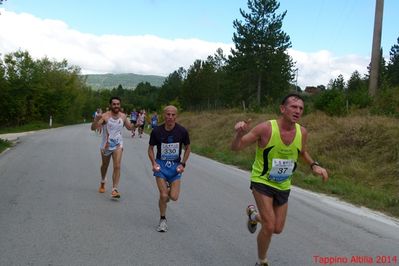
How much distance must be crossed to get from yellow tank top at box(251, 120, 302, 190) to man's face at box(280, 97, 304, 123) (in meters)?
0.17

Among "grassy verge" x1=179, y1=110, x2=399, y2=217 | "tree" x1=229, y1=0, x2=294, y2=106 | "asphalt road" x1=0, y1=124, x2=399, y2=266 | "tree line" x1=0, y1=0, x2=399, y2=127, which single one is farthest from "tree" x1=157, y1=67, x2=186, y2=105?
"asphalt road" x1=0, y1=124, x2=399, y2=266

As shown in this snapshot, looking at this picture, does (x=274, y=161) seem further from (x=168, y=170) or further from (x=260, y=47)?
(x=260, y=47)

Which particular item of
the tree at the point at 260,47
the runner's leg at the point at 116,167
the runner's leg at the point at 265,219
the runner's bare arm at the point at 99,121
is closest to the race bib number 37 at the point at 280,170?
the runner's leg at the point at 265,219

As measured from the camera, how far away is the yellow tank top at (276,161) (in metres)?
5.23

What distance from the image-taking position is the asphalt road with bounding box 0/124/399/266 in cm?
582

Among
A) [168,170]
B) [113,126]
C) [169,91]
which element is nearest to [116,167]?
[113,126]

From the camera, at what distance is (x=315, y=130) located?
66.1 ft

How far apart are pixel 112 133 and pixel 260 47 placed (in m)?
49.0

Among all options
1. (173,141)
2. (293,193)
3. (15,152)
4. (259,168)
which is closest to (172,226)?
(173,141)

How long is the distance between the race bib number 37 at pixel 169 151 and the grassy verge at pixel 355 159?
15.8 ft

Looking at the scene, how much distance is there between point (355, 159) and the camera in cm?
1551

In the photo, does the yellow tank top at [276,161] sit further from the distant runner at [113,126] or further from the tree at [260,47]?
the tree at [260,47]

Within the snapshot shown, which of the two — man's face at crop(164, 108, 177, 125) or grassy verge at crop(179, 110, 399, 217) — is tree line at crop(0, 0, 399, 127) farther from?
man's face at crop(164, 108, 177, 125)

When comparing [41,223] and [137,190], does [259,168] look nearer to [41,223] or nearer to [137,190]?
[41,223]
